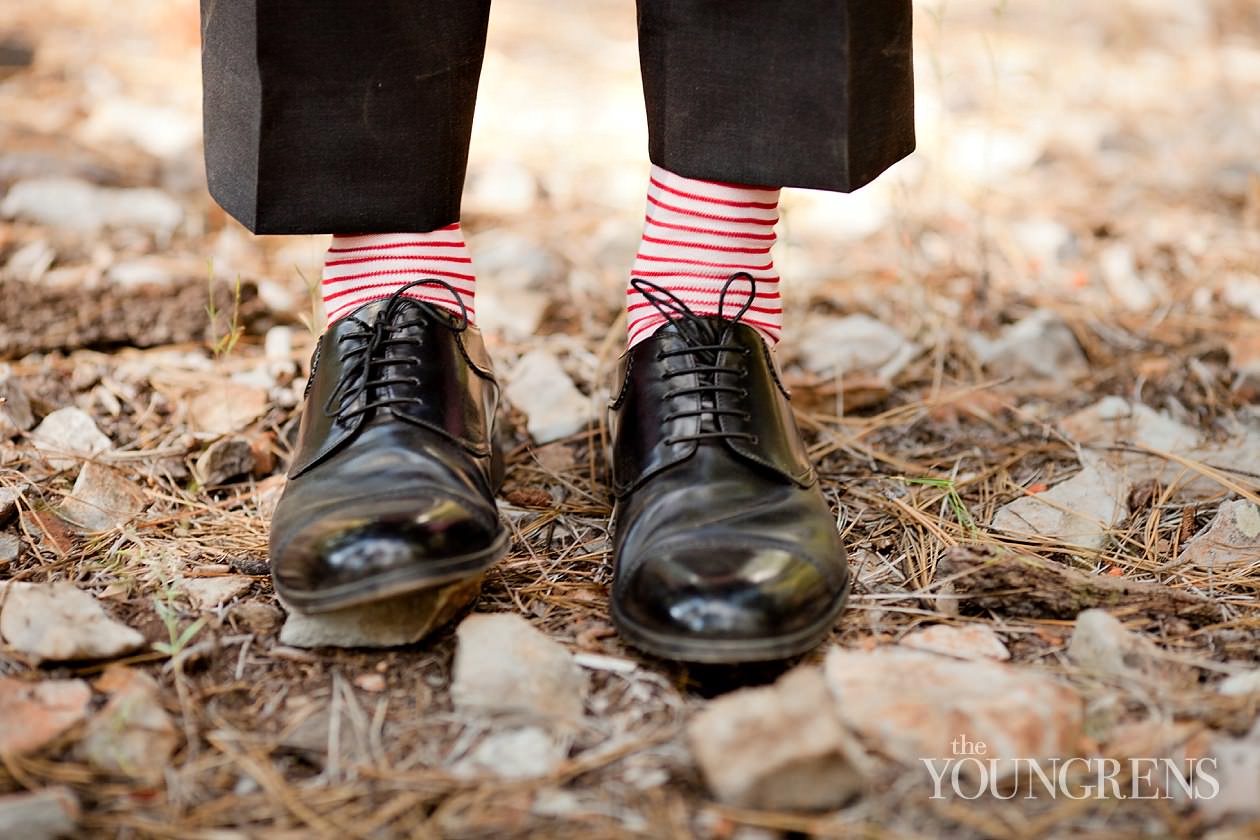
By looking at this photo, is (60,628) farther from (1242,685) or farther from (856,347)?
(856,347)

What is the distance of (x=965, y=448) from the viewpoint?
4.46 ft

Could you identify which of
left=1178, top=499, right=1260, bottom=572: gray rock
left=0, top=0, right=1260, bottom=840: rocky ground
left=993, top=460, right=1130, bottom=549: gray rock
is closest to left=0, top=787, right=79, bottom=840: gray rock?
left=0, top=0, right=1260, bottom=840: rocky ground

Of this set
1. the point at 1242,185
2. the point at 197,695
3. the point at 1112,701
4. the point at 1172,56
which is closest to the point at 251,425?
the point at 197,695

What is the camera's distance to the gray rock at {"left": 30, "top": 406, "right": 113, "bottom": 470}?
126cm

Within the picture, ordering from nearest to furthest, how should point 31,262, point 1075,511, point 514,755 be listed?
point 514,755 < point 1075,511 < point 31,262

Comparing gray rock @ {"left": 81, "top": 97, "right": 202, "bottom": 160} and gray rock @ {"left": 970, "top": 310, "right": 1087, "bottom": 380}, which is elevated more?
gray rock @ {"left": 81, "top": 97, "right": 202, "bottom": 160}

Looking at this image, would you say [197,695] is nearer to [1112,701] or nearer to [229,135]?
[229,135]

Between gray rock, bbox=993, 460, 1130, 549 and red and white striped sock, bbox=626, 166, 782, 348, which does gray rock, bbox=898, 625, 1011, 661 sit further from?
red and white striped sock, bbox=626, 166, 782, 348

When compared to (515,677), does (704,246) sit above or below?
above

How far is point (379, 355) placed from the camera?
106cm

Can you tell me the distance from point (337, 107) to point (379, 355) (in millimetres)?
239

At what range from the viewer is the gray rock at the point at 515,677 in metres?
0.82

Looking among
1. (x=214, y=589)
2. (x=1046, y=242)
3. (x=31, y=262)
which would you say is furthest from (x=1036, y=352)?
(x=31, y=262)

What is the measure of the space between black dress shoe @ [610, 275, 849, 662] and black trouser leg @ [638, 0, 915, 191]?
158 mm
